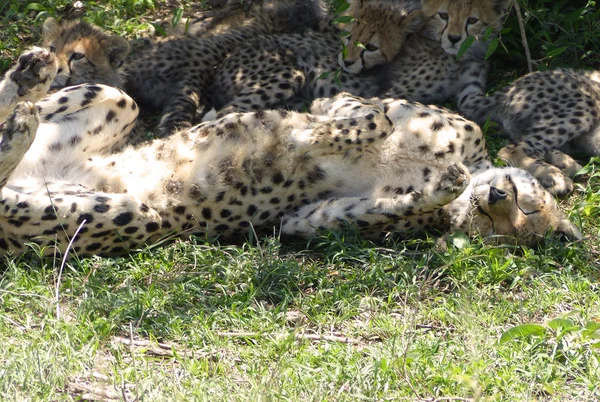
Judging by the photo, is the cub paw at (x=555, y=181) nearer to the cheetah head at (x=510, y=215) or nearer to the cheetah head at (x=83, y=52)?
the cheetah head at (x=510, y=215)

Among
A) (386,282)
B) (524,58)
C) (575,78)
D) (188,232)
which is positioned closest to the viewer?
(386,282)

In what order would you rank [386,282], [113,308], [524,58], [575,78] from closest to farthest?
[113,308]
[386,282]
[575,78]
[524,58]

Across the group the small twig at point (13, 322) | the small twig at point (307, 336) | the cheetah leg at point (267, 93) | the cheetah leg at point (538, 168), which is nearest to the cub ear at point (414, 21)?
the cheetah leg at point (267, 93)

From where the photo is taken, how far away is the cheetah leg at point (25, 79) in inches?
215

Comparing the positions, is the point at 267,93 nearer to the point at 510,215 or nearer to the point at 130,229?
the point at 130,229

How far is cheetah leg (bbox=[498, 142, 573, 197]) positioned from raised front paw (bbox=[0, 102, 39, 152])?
3026 millimetres

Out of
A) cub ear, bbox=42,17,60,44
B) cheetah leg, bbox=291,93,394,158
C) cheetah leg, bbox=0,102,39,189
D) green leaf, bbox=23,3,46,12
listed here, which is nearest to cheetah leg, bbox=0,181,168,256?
cheetah leg, bbox=0,102,39,189

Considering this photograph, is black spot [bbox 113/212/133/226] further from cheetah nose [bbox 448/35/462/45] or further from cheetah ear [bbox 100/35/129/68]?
cheetah nose [bbox 448/35/462/45]

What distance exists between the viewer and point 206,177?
5.31 metres

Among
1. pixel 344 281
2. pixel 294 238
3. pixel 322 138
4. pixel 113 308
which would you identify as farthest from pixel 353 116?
pixel 113 308

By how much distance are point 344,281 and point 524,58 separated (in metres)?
3.16

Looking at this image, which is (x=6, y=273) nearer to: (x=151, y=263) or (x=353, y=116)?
(x=151, y=263)

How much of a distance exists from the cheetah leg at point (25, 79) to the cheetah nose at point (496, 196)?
257 centimetres

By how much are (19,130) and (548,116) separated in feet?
11.6
